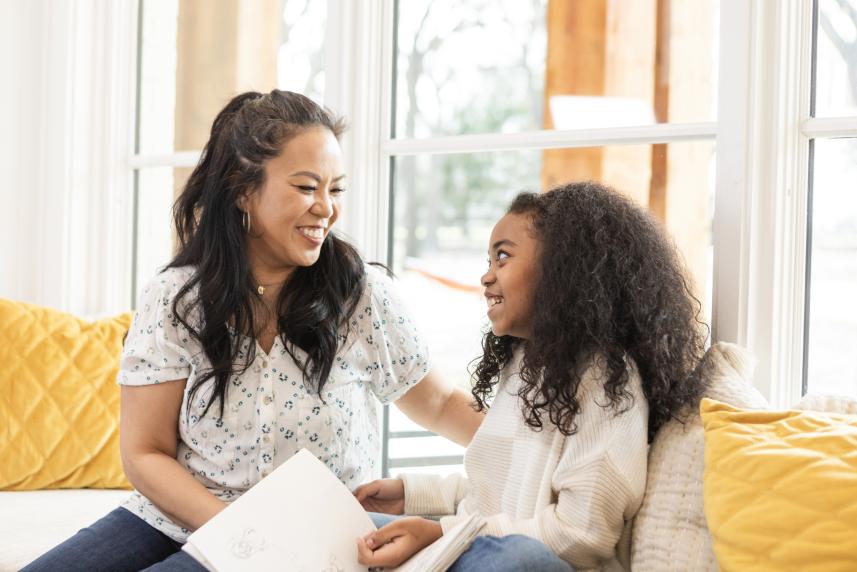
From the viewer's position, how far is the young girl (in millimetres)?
1308

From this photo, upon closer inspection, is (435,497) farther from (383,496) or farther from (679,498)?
(679,498)

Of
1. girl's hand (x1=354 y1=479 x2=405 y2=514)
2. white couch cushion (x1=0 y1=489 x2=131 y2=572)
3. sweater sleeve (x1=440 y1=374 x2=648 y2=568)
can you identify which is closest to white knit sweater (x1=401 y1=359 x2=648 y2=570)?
sweater sleeve (x1=440 y1=374 x2=648 y2=568)

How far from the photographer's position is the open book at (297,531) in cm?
132

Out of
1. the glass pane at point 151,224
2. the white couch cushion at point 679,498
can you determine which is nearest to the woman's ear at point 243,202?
the white couch cushion at point 679,498

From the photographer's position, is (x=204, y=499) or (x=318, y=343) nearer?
(x=204, y=499)

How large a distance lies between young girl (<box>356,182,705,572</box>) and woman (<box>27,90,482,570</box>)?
30cm

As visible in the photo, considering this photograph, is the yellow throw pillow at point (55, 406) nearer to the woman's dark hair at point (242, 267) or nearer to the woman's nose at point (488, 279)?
the woman's dark hair at point (242, 267)

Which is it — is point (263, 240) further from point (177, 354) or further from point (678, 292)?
point (678, 292)

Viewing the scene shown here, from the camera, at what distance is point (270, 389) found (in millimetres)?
1652

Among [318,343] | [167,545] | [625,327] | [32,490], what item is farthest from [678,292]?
[32,490]

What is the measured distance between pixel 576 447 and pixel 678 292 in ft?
0.95

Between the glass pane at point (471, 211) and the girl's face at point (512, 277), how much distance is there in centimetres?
41

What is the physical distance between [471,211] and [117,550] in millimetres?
1024

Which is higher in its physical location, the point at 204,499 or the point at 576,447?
the point at 576,447
